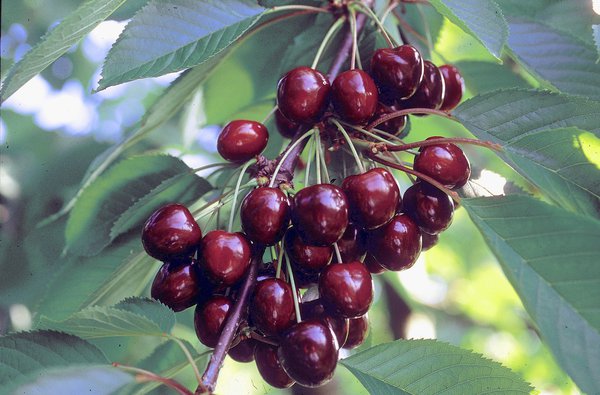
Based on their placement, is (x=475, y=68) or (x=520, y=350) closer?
(x=475, y=68)

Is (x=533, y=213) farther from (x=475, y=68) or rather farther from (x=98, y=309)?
(x=475, y=68)

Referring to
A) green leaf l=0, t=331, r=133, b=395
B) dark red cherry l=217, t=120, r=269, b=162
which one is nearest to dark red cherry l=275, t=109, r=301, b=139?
dark red cherry l=217, t=120, r=269, b=162

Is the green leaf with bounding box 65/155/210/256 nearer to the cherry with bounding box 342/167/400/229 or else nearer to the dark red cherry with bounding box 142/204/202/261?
the dark red cherry with bounding box 142/204/202/261

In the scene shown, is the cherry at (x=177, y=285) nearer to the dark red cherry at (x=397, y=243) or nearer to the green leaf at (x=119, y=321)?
the green leaf at (x=119, y=321)

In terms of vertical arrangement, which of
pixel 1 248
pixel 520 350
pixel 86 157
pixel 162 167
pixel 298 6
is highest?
pixel 298 6

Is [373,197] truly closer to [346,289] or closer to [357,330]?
[346,289]


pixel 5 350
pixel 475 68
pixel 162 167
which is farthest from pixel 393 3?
pixel 5 350

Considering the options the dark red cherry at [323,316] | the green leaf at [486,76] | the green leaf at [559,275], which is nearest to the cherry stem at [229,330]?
the dark red cherry at [323,316]
